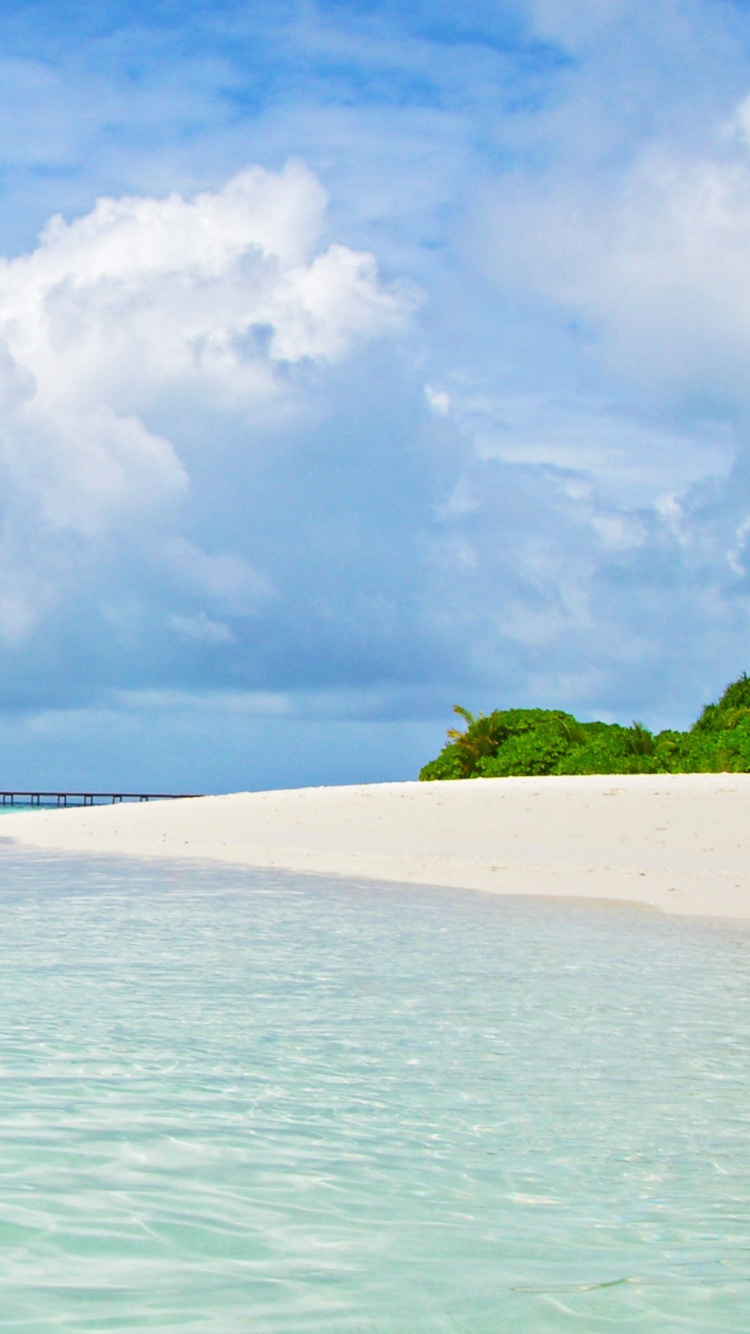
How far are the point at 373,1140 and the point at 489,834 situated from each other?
18.9m

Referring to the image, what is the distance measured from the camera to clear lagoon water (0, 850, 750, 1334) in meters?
4.30

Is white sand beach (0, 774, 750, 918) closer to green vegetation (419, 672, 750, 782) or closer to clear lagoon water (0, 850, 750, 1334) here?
green vegetation (419, 672, 750, 782)

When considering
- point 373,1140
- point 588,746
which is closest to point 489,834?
point 588,746

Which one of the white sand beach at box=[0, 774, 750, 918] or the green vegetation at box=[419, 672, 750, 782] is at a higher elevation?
the green vegetation at box=[419, 672, 750, 782]

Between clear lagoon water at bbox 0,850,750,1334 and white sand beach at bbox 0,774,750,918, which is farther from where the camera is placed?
white sand beach at bbox 0,774,750,918

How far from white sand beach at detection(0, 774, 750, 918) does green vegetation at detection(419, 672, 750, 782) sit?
11.2ft

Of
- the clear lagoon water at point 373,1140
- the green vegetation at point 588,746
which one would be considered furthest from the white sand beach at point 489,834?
the clear lagoon water at point 373,1140

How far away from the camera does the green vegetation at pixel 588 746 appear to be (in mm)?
33656

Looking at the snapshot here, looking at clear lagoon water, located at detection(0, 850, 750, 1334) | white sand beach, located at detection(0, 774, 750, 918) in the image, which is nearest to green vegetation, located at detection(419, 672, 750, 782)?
Result: white sand beach, located at detection(0, 774, 750, 918)

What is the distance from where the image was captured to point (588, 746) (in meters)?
35.8

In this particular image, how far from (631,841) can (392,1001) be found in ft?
45.8

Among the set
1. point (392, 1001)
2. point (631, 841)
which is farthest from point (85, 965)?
point (631, 841)

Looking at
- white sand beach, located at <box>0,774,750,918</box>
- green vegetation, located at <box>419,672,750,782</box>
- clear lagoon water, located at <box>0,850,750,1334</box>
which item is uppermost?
green vegetation, located at <box>419,672,750,782</box>

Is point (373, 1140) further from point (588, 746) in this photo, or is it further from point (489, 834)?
point (588, 746)
